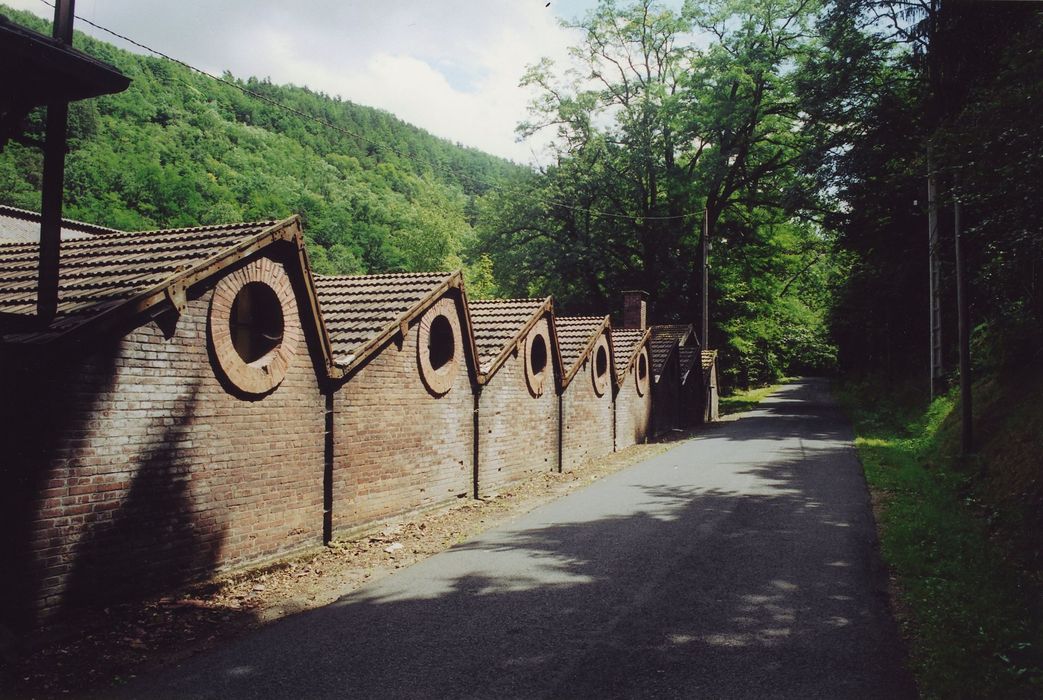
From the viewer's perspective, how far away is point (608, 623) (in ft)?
20.4

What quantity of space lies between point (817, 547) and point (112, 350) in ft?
27.7

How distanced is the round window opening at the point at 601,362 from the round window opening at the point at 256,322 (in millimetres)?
12527

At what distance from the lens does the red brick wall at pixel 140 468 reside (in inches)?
221

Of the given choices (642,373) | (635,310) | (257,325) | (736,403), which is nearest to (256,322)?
(257,325)

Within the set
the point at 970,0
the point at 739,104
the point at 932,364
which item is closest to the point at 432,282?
the point at 970,0

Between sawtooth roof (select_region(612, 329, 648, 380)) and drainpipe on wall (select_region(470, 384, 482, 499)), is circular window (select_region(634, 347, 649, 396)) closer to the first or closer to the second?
sawtooth roof (select_region(612, 329, 648, 380))

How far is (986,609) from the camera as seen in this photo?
6301mm

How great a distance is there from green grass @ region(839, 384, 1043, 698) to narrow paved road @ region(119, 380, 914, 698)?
0.29 m

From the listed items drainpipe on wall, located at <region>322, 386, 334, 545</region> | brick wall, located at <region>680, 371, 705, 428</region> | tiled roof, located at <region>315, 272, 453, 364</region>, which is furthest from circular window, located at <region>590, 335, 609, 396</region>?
drainpipe on wall, located at <region>322, 386, 334, 545</region>

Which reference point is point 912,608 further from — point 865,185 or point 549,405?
point 865,185

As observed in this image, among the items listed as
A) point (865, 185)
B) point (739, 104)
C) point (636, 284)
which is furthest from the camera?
point (636, 284)

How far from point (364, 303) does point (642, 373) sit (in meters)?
15.4

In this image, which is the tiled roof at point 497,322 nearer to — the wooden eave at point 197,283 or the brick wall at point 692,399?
the wooden eave at point 197,283

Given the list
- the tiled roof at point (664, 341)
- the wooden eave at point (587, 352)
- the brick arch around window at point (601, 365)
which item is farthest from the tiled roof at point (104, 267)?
the tiled roof at point (664, 341)
